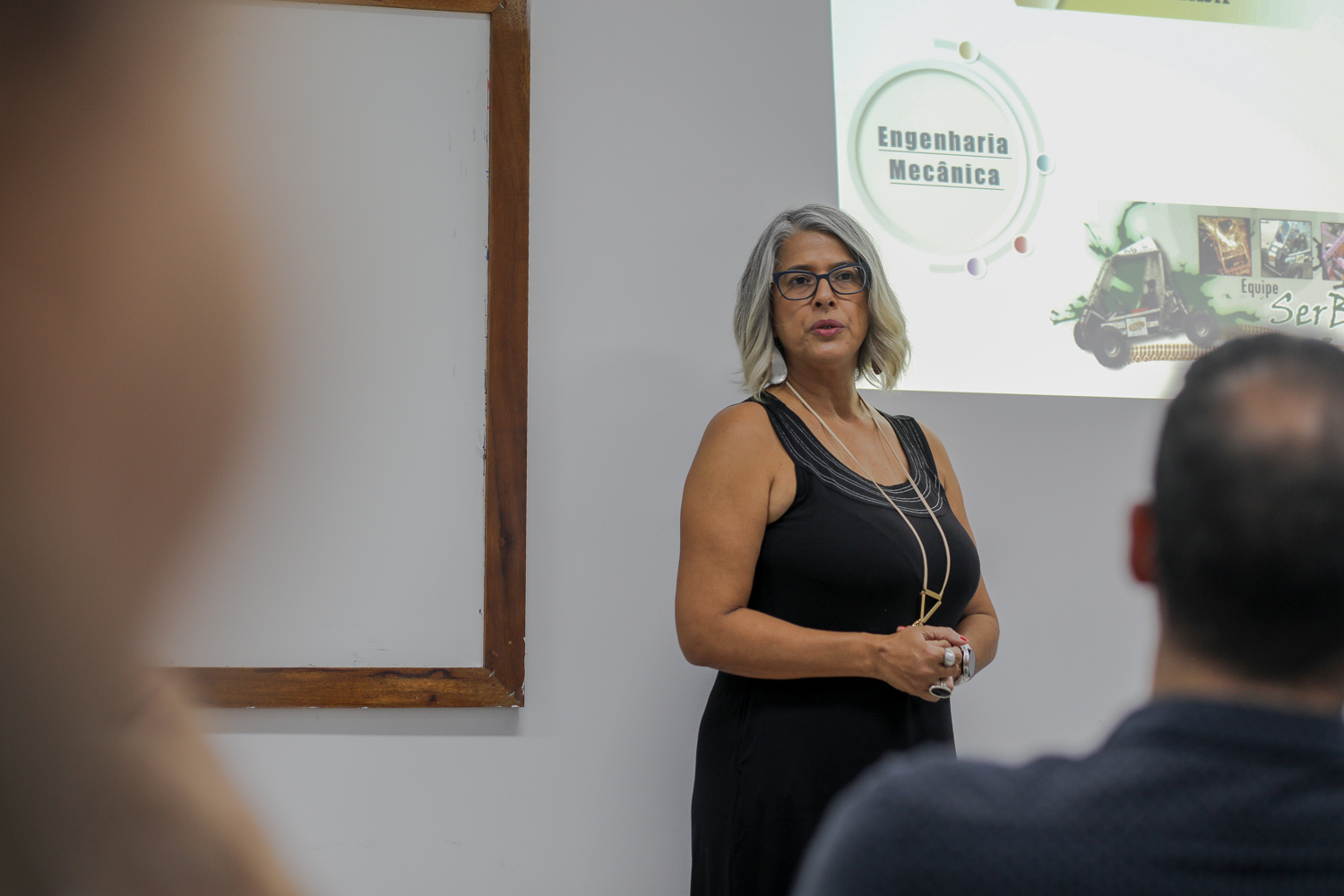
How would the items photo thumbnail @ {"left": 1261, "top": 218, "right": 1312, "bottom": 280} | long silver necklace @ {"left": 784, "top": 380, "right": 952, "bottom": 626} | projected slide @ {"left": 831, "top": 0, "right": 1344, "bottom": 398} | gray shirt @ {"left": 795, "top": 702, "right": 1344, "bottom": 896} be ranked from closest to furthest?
1. gray shirt @ {"left": 795, "top": 702, "right": 1344, "bottom": 896}
2. long silver necklace @ {"left": 784, "top": 380, "right": 952, "bottom": 626}
3. projected slide @ {"left": 831, "top": 0, "right": 1344, "bottom": 398}
4. photo thumbnail @ {"left": 1261, "top": 218, "right": 1312, "bottom": 280}

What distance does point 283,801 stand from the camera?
1.68m

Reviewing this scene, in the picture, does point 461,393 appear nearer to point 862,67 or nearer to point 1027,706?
point 862,67

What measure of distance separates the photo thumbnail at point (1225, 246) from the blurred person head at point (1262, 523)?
173 cm

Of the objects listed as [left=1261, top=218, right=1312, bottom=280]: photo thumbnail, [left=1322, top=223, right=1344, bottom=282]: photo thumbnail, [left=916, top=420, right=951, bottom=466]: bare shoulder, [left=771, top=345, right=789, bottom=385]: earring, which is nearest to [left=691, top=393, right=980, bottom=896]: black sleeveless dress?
[left=771, top=345, right=789, bottom=385]: earring

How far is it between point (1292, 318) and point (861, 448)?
1.20 m

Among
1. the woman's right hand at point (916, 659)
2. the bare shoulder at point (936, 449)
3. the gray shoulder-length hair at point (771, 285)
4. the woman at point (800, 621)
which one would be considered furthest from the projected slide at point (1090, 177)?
the woman's right hand at point (916, 659)

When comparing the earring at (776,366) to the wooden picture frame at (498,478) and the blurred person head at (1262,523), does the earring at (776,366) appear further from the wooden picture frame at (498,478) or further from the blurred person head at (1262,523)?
the blurred person head at (1262,523)

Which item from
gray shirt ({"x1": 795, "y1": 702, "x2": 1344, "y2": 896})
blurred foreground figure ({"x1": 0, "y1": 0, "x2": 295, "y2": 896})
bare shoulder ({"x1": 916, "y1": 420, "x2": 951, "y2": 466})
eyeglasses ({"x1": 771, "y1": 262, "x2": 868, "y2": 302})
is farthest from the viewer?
bare shoulder ({"x1": 916, "y1": 420, "x2": 951, "y2": 466})

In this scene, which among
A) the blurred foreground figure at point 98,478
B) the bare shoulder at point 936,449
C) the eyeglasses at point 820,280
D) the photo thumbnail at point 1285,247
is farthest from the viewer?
the photo thumbnail at point 1285,247

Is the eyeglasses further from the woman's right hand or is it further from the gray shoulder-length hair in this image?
the woman's right hand

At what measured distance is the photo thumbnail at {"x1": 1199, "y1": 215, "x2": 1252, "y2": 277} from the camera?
79.4 inches

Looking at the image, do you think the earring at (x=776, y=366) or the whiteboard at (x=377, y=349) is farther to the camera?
the whiteboard at (x=377, y=349)

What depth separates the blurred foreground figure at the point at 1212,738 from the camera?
1.42ft

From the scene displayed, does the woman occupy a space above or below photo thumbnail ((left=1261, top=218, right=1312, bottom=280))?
below
